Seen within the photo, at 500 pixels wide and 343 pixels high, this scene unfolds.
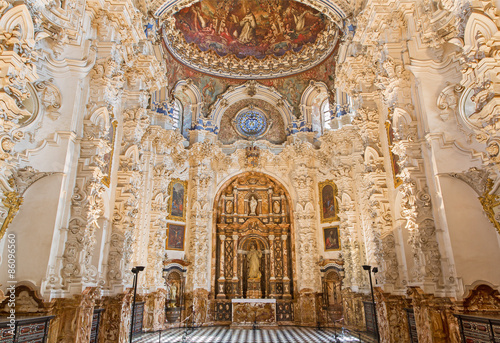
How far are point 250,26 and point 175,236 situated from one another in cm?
1428

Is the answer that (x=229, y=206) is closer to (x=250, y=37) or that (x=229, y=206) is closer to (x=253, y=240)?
(x=253, y=240)

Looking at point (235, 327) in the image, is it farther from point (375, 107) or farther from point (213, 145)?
point (375, 107)

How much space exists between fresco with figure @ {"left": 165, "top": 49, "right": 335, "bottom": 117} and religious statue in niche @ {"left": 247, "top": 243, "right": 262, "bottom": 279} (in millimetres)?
9343

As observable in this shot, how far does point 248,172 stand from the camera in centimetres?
2286

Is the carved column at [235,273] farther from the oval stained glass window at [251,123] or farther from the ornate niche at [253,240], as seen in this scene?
the oval stained glass window at [251,123]

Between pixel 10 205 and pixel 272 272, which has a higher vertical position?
pixel 10 205

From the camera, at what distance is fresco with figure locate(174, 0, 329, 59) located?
2162 cm

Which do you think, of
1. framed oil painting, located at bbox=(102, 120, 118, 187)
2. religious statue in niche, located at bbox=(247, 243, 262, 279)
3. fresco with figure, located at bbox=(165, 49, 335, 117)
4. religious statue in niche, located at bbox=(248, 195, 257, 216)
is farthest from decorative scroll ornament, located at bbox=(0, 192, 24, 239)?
religious statue in niche, located at bbox=(248, 195, 257, 216)

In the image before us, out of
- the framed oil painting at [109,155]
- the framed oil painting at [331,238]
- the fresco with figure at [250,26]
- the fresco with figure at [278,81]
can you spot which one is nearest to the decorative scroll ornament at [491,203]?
the framed oil painting at [109,155]

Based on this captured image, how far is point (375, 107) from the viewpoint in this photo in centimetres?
1238

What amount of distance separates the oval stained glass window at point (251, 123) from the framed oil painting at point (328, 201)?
5.81m

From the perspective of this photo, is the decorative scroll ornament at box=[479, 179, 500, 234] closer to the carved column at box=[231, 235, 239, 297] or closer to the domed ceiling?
the domed ceiling

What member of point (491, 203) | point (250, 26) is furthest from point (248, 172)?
point (491, 203)

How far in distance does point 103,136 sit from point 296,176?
1415cm
